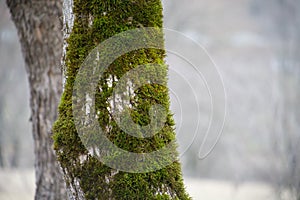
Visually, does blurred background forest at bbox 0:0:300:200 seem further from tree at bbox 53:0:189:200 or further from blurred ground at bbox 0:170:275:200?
tree at bbox 53:0:189:200

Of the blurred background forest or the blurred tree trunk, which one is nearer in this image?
the blurred tree trunk

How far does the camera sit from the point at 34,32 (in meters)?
4.33

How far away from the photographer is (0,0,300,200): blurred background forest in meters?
12.6

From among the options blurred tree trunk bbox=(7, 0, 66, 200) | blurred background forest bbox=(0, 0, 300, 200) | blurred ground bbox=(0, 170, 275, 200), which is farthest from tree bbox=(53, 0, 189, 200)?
blurred ground bbox=(0, 170, 275, 200)

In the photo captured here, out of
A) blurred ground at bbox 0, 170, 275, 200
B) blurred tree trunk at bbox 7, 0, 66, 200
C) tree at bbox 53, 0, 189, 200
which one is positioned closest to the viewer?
tree at bbox 53, 0, 189, 200

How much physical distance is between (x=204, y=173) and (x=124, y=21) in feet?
51.4

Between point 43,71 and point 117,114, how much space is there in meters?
2.19

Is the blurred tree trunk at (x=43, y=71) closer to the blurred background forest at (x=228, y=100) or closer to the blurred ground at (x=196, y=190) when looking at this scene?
the blurred background forest at (x=228, y=100)

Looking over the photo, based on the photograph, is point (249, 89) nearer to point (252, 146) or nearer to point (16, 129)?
point (252, 146)

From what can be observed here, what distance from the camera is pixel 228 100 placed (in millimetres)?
14719

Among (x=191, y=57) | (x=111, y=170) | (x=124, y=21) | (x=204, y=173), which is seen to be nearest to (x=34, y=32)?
(x=124, y=21)

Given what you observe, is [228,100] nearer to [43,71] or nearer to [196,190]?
[196,190]

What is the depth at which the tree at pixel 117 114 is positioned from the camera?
7.84 ft

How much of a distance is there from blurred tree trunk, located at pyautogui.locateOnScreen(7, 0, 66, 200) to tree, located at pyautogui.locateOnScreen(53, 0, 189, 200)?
1876 mm
